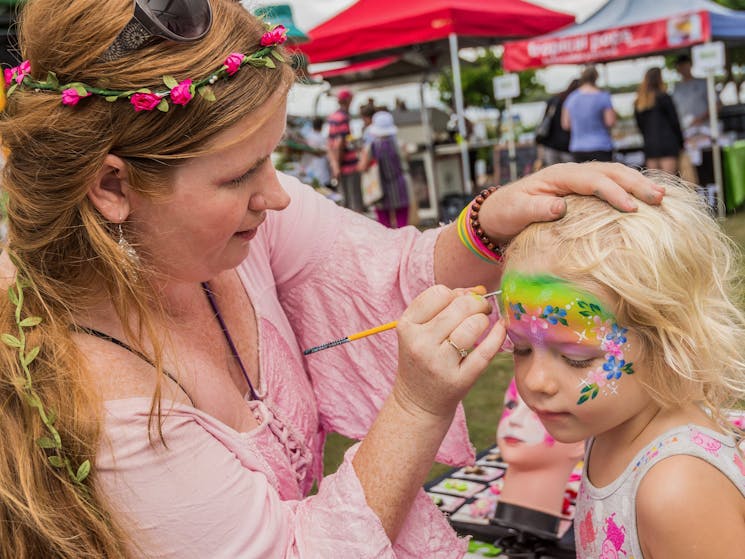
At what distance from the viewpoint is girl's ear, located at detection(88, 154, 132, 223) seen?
1199mm

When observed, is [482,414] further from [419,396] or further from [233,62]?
[233,62]

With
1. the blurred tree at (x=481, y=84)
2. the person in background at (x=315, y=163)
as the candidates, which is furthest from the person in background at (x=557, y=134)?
the blurred tree at (x=481, y=84)

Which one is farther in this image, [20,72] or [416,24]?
[416,24]

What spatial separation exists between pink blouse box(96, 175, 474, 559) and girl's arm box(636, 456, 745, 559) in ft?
1.16

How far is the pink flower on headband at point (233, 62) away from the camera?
1.20 m

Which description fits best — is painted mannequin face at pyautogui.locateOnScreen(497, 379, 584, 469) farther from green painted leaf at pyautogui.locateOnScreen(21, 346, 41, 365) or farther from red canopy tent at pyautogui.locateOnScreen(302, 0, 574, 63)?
red canopy tent at pyautogui.locateOnScreen(302, 0, 574, 63)

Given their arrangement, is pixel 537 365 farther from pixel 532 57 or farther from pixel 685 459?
pixel 532 57

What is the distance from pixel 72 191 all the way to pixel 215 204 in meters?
0.22

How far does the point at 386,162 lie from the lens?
7.97 metres

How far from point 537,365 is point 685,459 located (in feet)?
0.94

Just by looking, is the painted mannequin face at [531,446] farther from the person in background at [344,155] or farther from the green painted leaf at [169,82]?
the person in background at [344,155]

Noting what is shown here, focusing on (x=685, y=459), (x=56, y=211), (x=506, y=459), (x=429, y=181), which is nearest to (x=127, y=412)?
(x=56, y=211)

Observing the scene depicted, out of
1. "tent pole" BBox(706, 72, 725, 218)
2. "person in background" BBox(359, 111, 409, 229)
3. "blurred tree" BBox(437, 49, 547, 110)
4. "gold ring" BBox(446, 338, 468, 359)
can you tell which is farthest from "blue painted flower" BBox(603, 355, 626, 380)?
→ "blurred tree" BBox(437, 49, 547, 110)

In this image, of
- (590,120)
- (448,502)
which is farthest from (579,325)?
(590,120)
